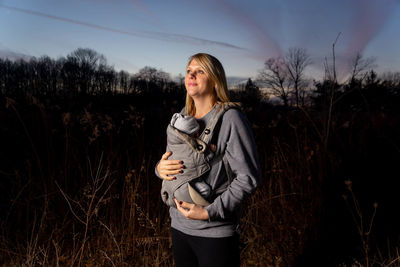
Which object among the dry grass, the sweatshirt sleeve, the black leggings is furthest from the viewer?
the dry grass

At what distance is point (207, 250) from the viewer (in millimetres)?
1464

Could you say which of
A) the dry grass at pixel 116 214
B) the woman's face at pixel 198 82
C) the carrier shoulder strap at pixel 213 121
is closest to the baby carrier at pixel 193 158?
the carrier shoulder strap at pixel 213 121

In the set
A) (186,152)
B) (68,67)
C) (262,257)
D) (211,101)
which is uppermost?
(68,67)

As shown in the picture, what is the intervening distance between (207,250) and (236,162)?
433 mm

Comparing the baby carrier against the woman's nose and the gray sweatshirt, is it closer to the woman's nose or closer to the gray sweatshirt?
the gray sweatshirt

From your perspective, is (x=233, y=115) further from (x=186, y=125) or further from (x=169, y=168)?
(x=169, y=168)

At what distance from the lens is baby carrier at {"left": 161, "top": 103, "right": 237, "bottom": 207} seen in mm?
1369

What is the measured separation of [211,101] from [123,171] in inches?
92.3

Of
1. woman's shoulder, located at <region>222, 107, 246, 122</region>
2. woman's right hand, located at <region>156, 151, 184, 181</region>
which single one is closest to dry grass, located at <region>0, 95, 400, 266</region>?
woman's right hand, located at <region>156, 151, 184, 181</region>

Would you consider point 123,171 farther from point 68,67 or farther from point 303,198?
point 68,67

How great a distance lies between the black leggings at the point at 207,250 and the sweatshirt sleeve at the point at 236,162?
5.5 inches

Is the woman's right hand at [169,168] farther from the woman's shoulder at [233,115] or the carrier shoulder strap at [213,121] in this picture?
the woman's shoulder at [233,115]

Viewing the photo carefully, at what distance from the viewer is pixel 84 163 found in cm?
384

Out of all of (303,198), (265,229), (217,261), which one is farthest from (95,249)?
(303,198)
